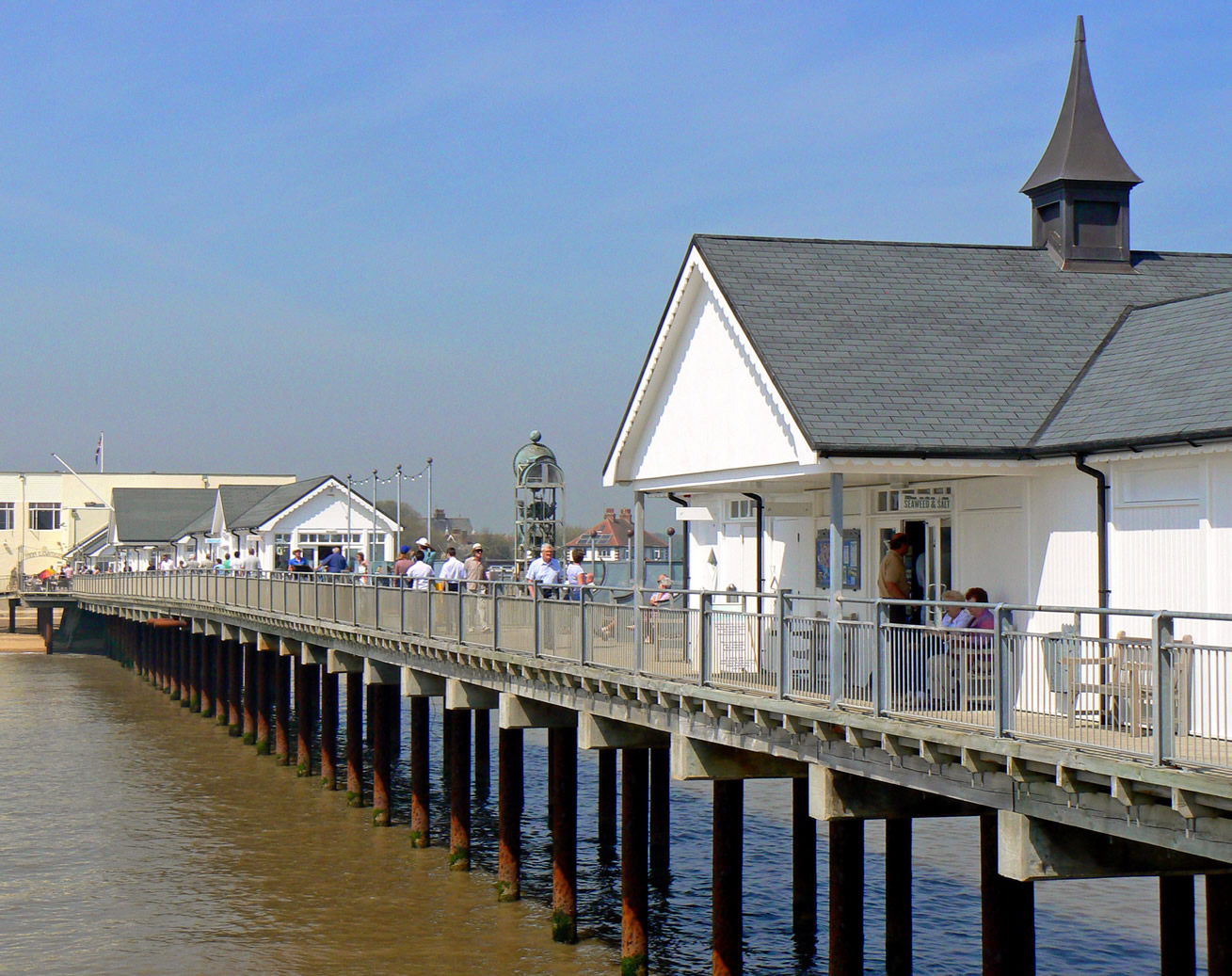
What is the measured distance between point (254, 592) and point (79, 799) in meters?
6.28

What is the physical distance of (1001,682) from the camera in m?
10.3

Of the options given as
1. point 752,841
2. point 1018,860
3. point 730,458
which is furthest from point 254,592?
point 1018,860

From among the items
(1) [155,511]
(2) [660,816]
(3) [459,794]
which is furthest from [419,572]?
(1) [155,511]

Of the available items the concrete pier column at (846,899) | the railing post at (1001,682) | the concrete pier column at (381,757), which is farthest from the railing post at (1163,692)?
the concrete pier column at (381,757)

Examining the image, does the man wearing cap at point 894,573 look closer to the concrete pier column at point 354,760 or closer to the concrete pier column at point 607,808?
the concrete pier column at point 607,808

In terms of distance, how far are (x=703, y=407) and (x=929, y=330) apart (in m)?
2.92

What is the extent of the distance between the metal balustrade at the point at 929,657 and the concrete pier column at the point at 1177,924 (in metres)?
2.57

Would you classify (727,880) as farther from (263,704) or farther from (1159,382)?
(263,704)

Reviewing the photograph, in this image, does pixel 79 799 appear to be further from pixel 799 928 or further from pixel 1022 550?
pixel 1022 550

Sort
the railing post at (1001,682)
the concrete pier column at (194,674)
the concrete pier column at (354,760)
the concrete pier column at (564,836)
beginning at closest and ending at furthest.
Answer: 1. the railing post at (1001,682)
2. the concrete pier column at (564,836)
3. the concrete pier column at (354,760)
4. the concrete pier column at (194,674)

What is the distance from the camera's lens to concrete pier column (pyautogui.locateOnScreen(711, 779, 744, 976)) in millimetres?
15320

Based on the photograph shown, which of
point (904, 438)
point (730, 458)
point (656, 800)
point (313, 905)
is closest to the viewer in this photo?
point (904, 438)

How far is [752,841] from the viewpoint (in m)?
25.7

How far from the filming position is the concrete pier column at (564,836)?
18.7m
